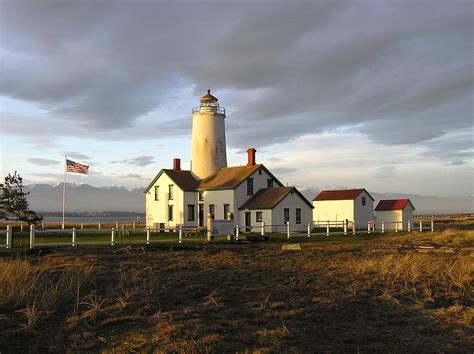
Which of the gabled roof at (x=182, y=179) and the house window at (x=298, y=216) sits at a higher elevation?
the gabled roof at (x=182, y=179)

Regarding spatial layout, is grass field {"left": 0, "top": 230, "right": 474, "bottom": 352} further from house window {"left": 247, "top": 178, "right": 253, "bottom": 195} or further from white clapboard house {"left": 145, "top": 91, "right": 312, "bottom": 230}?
house window {"left": 247, "top": 178, "right": 253, "bottom": 195}

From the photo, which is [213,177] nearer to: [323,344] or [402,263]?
[402,263]

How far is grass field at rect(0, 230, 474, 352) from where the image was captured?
8344 millimetres

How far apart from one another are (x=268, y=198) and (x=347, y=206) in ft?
31.7

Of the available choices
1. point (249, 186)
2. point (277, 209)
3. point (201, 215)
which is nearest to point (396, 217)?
point (277, 209)

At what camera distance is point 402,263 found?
50.9 ft

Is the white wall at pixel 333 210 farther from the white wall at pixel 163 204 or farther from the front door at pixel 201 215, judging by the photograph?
the white wall at pixel 163 204

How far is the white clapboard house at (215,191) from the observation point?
4181 centimetres

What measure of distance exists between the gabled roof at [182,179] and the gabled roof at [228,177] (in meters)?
0.79

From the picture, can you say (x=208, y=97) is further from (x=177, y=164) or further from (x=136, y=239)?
(x=136, y=239)

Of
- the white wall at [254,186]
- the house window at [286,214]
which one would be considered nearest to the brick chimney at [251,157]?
the white wall at [254,186]

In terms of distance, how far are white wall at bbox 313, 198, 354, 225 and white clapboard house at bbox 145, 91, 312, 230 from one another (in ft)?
18.5

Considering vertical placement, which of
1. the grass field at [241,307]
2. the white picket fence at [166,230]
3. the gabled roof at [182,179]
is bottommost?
the grass field at [241,307]

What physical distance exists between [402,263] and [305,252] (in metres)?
6.90
